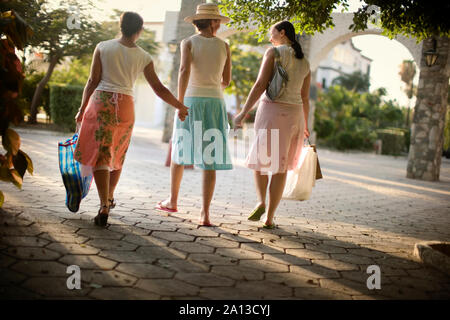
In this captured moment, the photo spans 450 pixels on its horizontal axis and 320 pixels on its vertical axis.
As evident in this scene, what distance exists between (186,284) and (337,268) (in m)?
1.28

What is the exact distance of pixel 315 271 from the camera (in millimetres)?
3250

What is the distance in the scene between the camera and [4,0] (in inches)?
120

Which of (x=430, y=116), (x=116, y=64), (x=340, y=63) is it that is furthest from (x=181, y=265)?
(x=340, y=63)

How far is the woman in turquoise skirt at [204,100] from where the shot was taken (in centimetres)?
423

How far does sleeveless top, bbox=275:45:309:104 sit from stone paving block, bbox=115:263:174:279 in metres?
2.11

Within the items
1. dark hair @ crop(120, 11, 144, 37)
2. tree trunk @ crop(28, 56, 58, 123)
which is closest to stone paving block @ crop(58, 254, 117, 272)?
dark hair @ crop(120, 11, 144, 37)

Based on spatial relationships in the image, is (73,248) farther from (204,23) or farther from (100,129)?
(204,23)

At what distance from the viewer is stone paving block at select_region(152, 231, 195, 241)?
3.76 m

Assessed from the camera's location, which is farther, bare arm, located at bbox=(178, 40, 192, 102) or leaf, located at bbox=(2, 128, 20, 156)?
bare arm, located at bbox=(178, 40, 192, 102)

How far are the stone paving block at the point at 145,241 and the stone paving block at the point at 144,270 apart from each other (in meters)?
0.48

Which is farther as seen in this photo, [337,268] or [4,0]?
[337,268]

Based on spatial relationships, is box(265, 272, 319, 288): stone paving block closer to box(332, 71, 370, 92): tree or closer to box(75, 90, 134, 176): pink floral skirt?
box(75, 90, 134, 176): pink floral skirt
